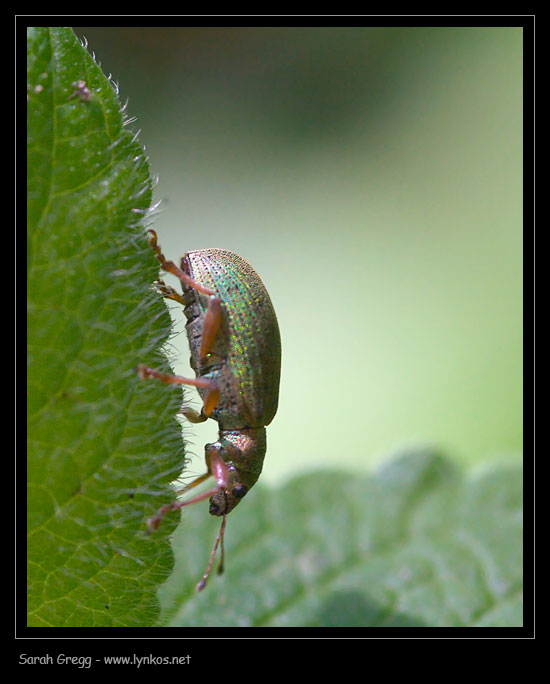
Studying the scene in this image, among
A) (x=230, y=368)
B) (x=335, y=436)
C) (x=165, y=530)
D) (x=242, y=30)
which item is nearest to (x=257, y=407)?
(x=230, y=368)

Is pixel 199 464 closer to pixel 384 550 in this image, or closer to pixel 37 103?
pixel 384 550

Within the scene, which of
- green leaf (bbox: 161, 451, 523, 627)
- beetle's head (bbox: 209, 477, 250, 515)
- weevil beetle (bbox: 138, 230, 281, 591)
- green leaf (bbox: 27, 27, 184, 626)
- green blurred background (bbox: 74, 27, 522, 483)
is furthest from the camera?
green blurred background (bbox: 74, 27, 522, 483)

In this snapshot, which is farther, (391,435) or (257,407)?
(391,435)

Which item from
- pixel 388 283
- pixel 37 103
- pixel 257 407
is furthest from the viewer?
pixel 388 283

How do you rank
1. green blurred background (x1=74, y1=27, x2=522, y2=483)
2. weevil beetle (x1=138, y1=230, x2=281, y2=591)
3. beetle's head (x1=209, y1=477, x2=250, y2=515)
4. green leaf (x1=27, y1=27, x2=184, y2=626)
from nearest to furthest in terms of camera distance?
1. green leaf (x1=27, y1=27, x2=184, y2=626)
2. weevil beetle (x1=138, y1=230, x2=281, y2=591)
3. beetle's head (x1=209, y1=477, x2=250, y2=515)
4. green blurred background (x1=74, y1=27, x2=522, y2=483)

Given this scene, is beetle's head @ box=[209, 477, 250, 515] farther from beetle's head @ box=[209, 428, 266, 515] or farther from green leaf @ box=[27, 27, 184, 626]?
green leaf @ box=[27, 27, 184, 626]

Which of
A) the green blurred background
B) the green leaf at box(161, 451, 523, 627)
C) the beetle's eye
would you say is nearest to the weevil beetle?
the beetle's eye

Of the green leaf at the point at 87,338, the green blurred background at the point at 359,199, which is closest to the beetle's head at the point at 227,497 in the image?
the green leaf at the point at 87,338
